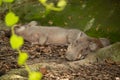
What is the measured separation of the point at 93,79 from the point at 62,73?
0.62 m

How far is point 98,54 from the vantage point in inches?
322

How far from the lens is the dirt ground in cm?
711

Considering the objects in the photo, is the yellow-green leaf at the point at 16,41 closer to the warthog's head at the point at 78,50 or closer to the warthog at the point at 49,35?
the warthog's head at the point at 78,50

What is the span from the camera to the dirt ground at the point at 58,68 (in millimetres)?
7106

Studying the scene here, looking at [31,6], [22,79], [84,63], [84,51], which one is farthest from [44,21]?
[22,79]

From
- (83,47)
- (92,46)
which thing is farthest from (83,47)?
(92,46)

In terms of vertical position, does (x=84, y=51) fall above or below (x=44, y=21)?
below

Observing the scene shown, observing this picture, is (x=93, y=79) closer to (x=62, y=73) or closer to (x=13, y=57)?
(x=62, y=73)

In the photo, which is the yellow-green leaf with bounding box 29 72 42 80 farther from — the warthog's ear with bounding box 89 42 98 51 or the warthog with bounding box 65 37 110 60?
the warthog's ear with bounding box 89 42 98 51

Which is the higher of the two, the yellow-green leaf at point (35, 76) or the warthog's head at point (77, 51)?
the warthog's head at point (77, 51)

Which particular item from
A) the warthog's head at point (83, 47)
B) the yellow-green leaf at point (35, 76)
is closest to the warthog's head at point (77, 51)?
the warthog's head at point (83, 47)

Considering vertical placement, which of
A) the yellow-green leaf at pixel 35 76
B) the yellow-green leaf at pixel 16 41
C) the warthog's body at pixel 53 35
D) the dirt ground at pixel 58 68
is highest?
the warthog's body at pixel 53 35

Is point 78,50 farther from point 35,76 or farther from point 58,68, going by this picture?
point 35,76

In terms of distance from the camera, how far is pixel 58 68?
24.0 feet
